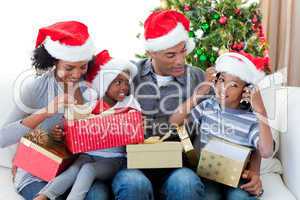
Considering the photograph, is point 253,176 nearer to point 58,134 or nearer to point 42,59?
point 58,134

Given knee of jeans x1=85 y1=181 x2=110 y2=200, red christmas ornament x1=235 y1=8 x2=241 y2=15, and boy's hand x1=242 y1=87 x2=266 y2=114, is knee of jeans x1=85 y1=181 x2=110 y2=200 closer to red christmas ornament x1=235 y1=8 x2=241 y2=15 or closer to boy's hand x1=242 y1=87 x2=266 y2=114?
boy's hand x1=242 y1=87 x2=266 y2=114

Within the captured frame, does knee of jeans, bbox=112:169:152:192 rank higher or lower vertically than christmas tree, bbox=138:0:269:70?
lower

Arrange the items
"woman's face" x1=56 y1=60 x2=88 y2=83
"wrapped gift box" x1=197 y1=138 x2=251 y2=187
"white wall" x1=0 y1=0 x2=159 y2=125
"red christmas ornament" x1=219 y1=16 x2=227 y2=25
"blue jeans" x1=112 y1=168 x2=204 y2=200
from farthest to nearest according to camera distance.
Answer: "white wall" x1=0 y1=0 x2=159 y2=125
"red christmas ornament" x1=219 y1=16 x2=227 y2=25
"woman's face" x1=56 y1=60 x2=88 y2=83
"wrapped gift box" x1=197 y1=138 x2=251 y2=187
"blue jeans" x1=112 y1=168 x2=204 y2=200

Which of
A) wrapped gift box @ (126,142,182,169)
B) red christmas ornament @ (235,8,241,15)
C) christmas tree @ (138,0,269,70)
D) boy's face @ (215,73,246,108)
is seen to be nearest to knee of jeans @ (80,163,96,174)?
wrapped gift box @ (126,142,182,169)

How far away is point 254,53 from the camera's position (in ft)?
8.06

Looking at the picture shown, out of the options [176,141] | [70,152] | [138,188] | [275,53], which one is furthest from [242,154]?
[275,53]

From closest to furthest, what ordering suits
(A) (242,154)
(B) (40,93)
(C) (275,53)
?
(A) (242,154)
(B) (40,93)
(C) (275,53)

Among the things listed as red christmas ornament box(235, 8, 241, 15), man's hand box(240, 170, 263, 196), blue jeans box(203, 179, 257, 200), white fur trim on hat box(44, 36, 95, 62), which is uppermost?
red christmas ornament box(235, 8, 241, 15)

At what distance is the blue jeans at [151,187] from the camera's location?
5.41 ft

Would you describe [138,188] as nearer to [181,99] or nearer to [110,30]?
[181,99]

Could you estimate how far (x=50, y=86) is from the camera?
1.91 metres

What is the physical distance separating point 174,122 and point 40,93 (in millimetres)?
558

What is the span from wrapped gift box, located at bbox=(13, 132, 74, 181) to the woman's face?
0.89ft

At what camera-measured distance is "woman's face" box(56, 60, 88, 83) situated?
6.14 feet
